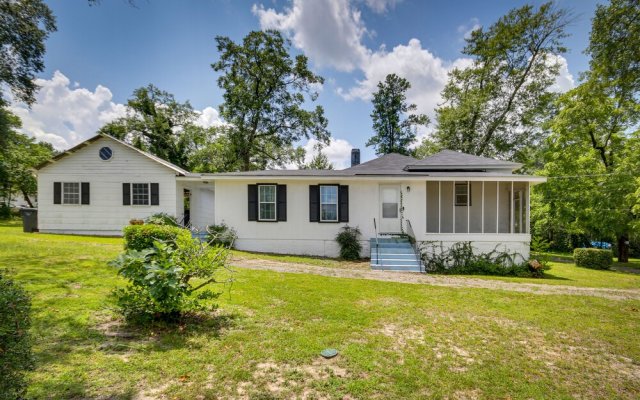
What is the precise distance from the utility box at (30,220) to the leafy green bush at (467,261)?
18.8 m

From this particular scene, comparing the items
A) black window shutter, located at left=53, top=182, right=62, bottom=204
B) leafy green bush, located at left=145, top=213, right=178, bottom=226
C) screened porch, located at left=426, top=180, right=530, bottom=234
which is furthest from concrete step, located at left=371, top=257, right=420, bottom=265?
black window shutter, located at left=53, top=182, right=62, bottom=204

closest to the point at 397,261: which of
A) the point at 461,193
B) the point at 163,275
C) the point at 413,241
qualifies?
the point at 413,241

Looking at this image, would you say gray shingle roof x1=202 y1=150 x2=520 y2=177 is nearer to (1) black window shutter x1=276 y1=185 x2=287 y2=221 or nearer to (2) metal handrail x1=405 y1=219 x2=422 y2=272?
(1) black window shutter x1=276 y1=185 x2=287 y2=221

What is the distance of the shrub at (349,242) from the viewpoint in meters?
12.0

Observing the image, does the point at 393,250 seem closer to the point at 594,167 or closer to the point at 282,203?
the point at 282,203

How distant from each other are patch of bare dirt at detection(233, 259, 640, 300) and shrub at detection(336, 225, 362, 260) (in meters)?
2.24

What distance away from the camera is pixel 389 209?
12.6 metres

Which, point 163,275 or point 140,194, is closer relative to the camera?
point 163,275

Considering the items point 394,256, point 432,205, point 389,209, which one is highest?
point 432,205

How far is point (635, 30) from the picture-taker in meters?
6.14

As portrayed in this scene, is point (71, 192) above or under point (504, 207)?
above

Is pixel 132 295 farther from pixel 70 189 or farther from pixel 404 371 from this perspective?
pixel 70 189

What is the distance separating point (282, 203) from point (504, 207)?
423 inches

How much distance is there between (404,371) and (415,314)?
2163 mm
